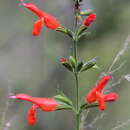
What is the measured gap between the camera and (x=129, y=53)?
804 centimetres

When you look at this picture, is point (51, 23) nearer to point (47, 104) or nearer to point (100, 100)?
point (47, 104)

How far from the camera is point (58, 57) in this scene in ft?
27.8

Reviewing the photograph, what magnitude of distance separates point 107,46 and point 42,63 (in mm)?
1270

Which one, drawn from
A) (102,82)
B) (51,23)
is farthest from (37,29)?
(102,82)

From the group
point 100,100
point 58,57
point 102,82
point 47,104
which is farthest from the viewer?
point 58,57

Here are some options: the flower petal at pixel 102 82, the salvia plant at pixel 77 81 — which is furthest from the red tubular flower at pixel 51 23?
the flower petal at pixel 102 82

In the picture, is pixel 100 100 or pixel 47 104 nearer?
pixel 100 100

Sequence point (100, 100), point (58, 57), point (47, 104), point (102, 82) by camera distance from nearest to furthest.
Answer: point (100, 100)
point (102, 82)
point (47, 104)
point (58, 57)

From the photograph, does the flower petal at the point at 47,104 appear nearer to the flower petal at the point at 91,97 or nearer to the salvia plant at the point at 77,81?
the salvia plant at the point at 77,81

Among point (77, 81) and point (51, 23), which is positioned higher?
point (51, 23)

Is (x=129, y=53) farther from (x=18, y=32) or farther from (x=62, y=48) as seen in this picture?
(x=18, y=32)

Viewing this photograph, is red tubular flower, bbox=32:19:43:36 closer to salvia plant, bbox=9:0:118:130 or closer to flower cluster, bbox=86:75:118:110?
salvia plant, bbox=9:0:118:130

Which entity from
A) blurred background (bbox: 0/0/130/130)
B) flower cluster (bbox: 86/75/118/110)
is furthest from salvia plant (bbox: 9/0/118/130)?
blurred background (bbox: 0/0/130/130)

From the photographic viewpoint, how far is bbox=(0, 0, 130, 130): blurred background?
8.10 metres
